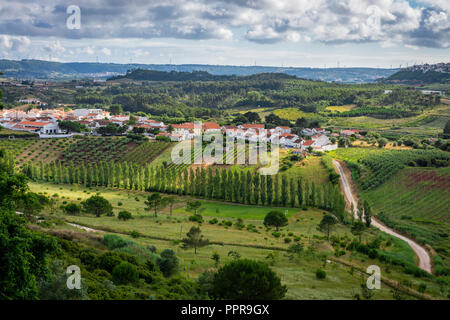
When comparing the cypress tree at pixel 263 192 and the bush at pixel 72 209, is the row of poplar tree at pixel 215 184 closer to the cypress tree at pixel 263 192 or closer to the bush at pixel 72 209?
the cypress tree at pixel 263 192

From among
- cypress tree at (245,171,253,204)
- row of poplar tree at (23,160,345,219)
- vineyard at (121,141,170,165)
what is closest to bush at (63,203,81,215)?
row of poplar tree at (23,160,345,219)

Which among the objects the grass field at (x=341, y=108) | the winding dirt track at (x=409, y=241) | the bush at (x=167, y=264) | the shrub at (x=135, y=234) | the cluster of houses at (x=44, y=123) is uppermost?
the grass field at (x=341, y=108)

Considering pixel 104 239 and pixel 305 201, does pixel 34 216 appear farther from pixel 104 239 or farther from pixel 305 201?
pixel 305 201

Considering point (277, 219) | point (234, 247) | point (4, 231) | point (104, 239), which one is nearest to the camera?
point (4, 231)

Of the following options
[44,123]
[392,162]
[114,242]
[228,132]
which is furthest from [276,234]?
[44,123]

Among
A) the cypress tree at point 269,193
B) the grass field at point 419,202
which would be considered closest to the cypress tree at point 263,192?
the cypress tree at point 269,193

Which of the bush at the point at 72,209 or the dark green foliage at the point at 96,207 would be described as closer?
the bush at the point at 72,209

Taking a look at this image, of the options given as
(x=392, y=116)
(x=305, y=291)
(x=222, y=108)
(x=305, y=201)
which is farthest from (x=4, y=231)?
(x=222, y=108)
